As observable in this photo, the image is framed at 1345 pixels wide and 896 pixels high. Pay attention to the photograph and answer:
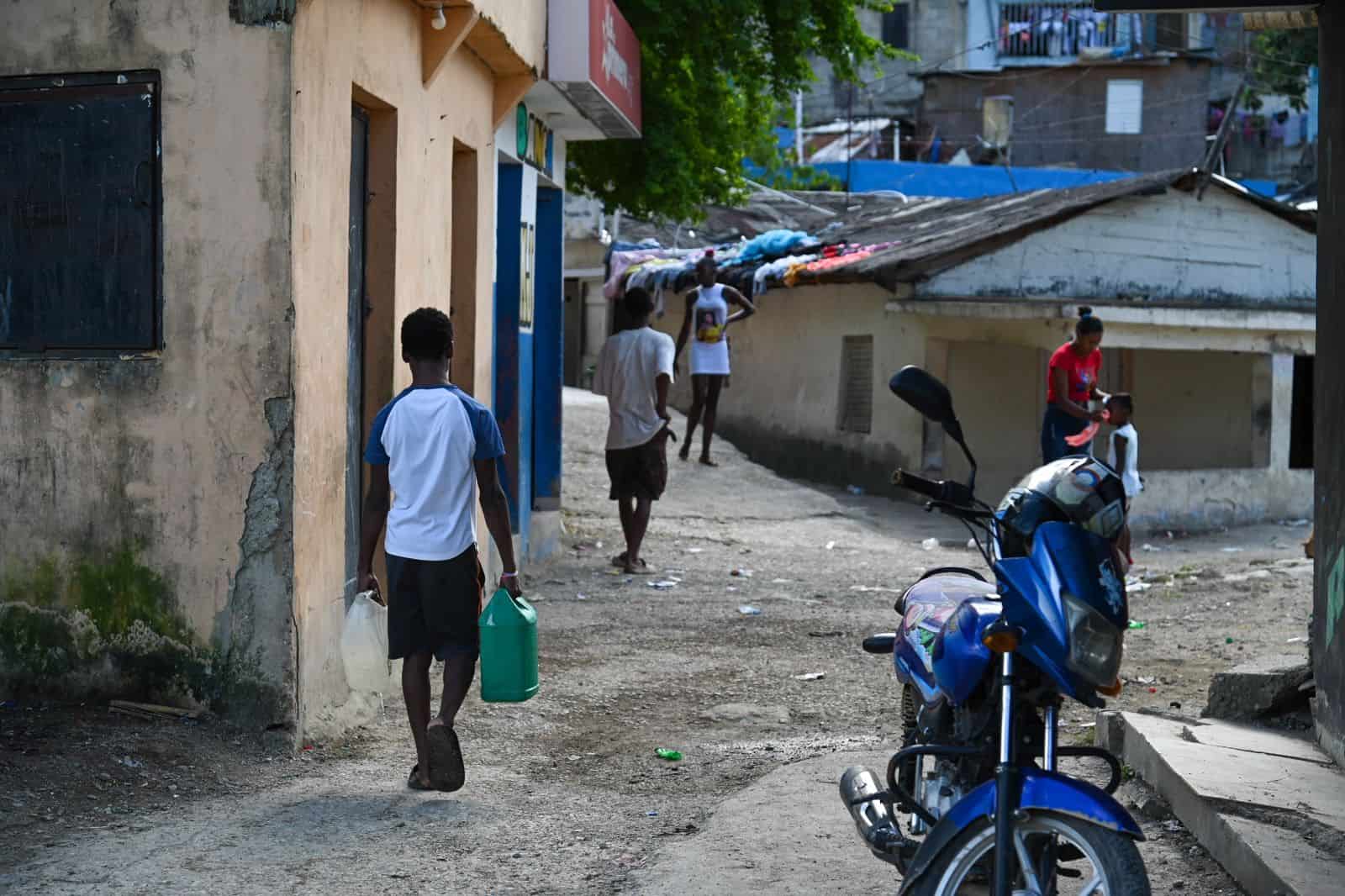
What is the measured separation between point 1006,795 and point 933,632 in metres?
0.82

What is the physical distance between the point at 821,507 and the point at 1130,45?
25981mm

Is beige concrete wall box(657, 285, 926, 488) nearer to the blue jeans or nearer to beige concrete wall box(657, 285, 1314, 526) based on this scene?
beige concrete wall box(657, 285, 1314, 526)

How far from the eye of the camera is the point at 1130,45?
37.3 meters

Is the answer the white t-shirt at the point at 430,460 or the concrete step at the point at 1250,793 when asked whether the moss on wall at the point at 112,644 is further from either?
the concrete step at the point at 1250,793

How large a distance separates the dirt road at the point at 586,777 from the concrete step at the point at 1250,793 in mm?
124

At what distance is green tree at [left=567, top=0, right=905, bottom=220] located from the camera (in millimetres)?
12859

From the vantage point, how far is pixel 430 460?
17.4ft

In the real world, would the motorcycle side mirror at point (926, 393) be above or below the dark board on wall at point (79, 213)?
below

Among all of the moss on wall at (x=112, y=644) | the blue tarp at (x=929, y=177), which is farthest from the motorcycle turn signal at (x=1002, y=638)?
the blue tarp at (x=929, y=177)

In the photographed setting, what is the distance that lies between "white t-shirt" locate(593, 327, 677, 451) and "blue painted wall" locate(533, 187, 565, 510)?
1.17m

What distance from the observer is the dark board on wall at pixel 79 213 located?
5.76 m

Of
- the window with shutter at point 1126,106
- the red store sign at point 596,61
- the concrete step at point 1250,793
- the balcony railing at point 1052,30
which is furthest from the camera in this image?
the balcony railing at point 1052,30

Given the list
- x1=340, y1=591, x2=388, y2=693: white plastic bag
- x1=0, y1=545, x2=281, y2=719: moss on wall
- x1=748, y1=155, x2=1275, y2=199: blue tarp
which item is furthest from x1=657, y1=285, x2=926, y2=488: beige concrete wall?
x1=748, y1=155, x2=1275, y2=199: blue tarp

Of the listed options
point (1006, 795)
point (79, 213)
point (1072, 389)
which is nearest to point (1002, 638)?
point (1006, 795)
